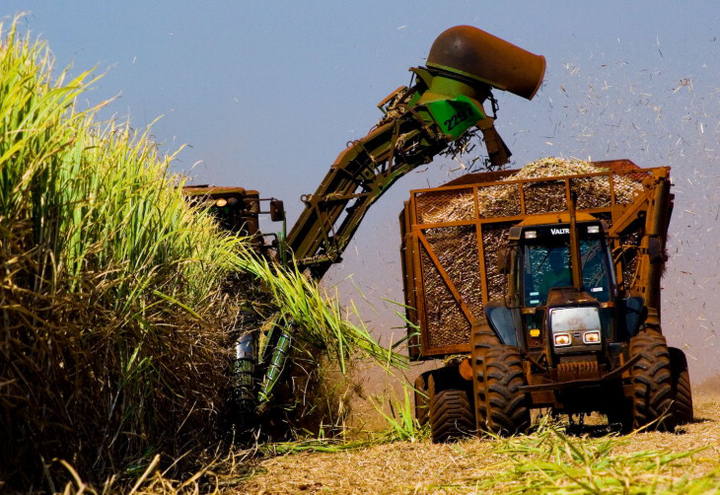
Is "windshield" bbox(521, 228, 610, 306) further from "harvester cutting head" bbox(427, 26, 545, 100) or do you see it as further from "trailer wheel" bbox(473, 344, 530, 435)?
"harvester cutting head" bbox(427, 26, 545, 100)

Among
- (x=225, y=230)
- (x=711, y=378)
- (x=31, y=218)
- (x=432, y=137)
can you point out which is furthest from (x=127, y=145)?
(x=711, y=378)

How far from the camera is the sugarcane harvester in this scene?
13.9 m

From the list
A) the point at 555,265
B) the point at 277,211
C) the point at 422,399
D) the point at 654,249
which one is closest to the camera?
the point at 555,265

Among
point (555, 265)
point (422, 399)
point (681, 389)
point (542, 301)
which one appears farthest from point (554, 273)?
point (422, 399)

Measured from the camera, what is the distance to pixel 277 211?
45.0ft

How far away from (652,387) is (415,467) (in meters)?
2.29

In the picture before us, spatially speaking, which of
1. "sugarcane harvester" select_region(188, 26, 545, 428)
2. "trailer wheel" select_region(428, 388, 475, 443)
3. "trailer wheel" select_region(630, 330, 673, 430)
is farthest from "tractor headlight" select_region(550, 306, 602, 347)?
"sugarcane harvester" select_region(188, 26, 545, 428)

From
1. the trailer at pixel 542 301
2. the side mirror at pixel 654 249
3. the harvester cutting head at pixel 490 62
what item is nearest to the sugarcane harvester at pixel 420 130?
the harvester cutting head at pixel 490 62

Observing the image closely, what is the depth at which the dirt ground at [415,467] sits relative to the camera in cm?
668

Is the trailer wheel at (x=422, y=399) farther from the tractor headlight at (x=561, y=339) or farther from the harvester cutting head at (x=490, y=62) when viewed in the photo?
the harvester cutting head at (x=490, y=62)

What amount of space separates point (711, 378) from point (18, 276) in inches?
727

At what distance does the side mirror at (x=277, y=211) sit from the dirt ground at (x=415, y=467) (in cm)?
425

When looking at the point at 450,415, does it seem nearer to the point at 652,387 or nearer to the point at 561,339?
the point at 561,339

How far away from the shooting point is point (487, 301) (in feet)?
36.0
